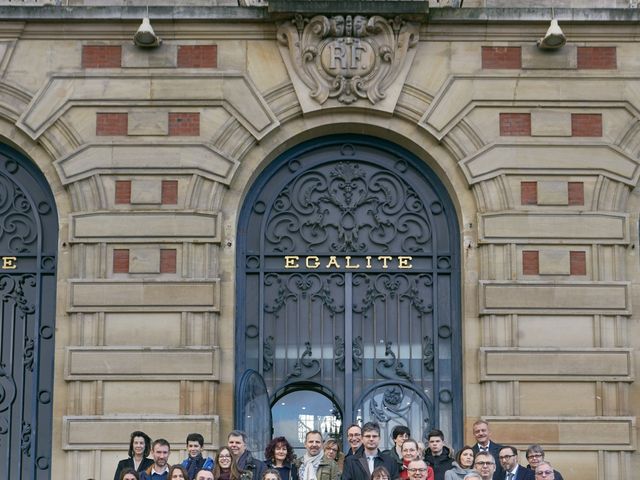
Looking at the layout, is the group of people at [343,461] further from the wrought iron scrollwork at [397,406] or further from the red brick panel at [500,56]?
the red brick panel at [500,56]

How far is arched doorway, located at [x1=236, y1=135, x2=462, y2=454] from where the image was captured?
20.5 metres

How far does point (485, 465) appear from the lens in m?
15.5

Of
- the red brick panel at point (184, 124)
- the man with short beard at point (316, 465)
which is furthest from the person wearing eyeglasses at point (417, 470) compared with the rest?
the red brick panel at point (184, 124)

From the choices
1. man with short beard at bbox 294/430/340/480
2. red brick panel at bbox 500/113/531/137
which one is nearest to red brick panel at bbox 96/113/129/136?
red brick panel at bbox 500/113/531/137

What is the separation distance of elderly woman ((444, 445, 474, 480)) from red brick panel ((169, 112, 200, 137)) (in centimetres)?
654

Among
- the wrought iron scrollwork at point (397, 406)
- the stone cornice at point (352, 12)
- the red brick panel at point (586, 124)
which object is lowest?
the wrought iron scrollwork at point (397, 406)

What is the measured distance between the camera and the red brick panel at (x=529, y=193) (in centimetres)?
2033

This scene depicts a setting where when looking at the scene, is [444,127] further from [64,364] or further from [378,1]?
[64,364]

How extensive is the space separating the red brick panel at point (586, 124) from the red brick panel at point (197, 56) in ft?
16.2

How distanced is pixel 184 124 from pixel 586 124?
17.9 ft

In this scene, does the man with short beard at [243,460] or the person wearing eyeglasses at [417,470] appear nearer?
the person wearing eyeglasses at [417,470]

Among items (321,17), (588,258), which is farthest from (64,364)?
(588,258)

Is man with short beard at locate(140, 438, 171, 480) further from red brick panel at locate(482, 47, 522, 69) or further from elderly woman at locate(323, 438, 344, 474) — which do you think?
red brick panel at locate(482, 47, 522, 69)

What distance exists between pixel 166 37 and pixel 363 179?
3.34 meters
